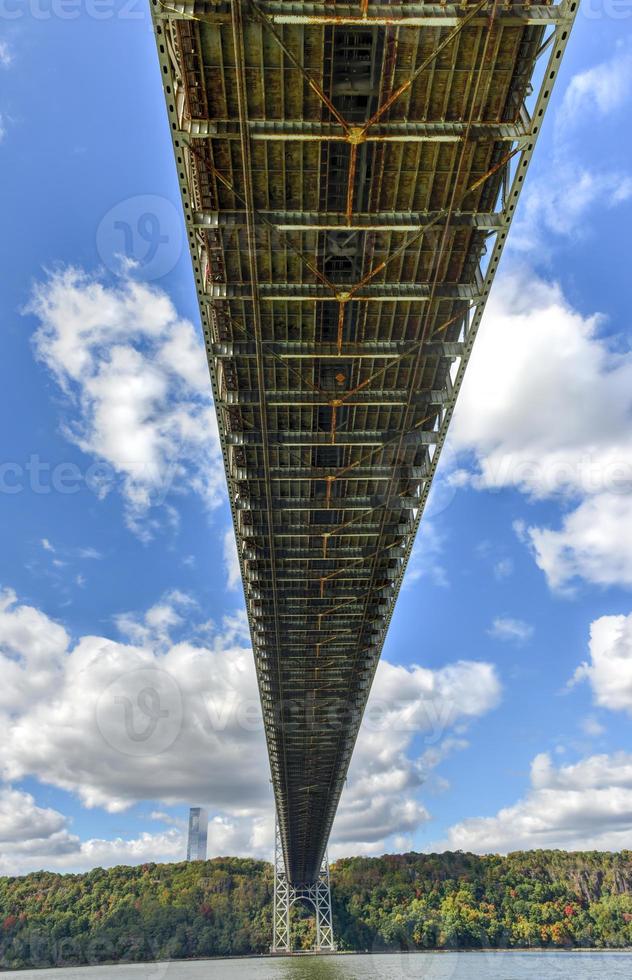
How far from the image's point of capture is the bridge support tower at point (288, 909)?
109m

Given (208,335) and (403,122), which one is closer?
(403,122)

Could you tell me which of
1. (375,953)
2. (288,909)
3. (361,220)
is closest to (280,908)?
(288,909)

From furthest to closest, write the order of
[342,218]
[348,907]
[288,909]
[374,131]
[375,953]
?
1. [348,907]
2. [375,953]
3. [288,909]
4. [342,218]
5. [374,131]

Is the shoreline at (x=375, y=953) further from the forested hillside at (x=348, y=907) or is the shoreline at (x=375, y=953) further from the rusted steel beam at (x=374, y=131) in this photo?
the rusted steel beam at (x=374, y=131)

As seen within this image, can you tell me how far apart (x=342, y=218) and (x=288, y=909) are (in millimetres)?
116044

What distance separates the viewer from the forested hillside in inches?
4560

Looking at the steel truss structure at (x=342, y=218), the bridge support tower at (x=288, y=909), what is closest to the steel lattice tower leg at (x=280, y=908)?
the bridge support tower at (x=288, y=909)

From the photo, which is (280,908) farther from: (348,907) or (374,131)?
(374,131)

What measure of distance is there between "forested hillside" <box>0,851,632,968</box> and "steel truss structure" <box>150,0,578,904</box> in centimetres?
11396

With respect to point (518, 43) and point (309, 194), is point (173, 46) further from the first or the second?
point (518, 43)

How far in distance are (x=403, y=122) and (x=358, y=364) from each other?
27.5 feet

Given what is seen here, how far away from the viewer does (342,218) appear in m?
18.4

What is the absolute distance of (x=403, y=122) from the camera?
1628cm

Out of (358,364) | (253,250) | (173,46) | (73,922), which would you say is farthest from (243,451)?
(73,922)
